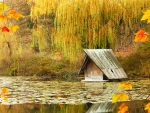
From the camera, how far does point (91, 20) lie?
2008 cm

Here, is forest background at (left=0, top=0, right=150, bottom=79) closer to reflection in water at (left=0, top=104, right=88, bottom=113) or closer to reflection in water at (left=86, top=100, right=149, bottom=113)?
reflection in water at (left=86, top=100, right=149, bottom=113)

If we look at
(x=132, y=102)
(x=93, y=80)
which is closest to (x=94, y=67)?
(x=93, y=80)

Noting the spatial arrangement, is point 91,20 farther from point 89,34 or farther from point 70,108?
point 70,108

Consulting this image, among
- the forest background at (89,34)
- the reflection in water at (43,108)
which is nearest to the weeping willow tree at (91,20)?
the forest background at (89,34)

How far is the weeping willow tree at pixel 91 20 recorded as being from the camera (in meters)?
19.7

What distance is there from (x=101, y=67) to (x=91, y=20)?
3236mm

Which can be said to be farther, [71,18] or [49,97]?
[71,18]

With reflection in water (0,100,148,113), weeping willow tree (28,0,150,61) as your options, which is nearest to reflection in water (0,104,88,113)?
reflection in water (0,100,148,113)

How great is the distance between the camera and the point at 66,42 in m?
20.1

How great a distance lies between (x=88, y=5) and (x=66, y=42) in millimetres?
2251

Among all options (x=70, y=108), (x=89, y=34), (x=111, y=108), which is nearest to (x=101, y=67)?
(x=89, y=34)

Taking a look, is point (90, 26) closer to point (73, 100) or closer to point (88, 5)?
point (88, 5)

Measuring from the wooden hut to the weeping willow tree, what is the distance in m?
1.38

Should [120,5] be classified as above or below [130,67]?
above
